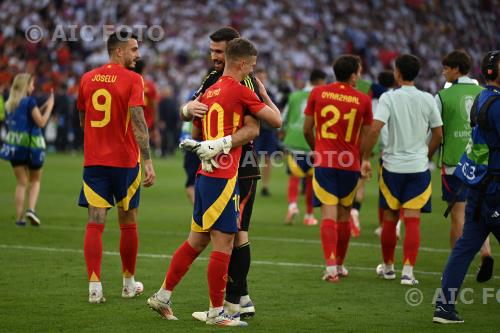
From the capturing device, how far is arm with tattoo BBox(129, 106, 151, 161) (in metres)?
9.12

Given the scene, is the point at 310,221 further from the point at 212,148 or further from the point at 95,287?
the point at 212,148

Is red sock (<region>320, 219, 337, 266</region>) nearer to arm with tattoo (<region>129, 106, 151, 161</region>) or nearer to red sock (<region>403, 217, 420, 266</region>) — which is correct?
red sock (<region>403, 217, 420, 266</region>)

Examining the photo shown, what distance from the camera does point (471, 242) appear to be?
313 inches

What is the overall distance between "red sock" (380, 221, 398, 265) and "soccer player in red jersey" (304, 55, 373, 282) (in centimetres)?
47

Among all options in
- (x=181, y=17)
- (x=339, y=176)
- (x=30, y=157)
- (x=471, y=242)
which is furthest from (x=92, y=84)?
(x=181, y=17)

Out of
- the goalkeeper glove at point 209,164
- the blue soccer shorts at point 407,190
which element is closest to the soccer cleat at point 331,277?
the blue soccer shorts at point 407,190

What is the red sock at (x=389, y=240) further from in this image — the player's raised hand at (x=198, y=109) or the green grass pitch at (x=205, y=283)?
the player's raised hand at (x=198, y=109)

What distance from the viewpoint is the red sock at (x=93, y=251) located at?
9.05m

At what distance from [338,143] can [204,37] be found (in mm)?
30805

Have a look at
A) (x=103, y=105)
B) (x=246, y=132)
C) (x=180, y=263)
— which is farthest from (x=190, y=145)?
(x=103, y=105)

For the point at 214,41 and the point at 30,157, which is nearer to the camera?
the point at 214,41

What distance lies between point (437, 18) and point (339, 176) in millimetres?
27104

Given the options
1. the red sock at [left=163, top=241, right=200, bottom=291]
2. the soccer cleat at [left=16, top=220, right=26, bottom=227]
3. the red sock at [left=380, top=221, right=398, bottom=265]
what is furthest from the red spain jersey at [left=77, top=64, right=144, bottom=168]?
the soccer cleat at [left=16, top=220, right=26, bottom=227]

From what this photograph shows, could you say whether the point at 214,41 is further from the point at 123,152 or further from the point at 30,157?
the point at 30,157
